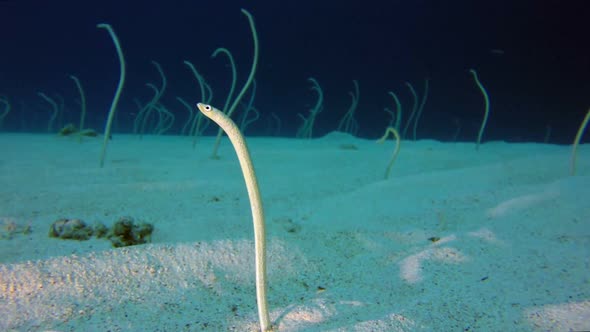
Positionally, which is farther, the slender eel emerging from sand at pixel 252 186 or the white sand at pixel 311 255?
the white sand at pixel 311 255

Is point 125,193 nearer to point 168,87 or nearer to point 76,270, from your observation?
point 76,270

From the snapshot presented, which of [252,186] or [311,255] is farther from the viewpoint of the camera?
[311,255]

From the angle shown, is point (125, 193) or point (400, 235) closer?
point (400, 235)

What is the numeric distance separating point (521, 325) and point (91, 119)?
2263 centimetres

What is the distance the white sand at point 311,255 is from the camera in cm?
153

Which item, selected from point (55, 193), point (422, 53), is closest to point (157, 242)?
point (55, 193)

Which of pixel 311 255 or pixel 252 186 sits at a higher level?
pixel 252 186

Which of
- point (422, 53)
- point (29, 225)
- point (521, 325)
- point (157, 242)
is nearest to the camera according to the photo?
point (521, 325)

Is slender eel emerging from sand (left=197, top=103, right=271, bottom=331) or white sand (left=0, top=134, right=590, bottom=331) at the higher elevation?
slender eel emerging from sand (left=197, top=103, right=271, bottom=331)

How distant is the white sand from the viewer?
5.02 ft

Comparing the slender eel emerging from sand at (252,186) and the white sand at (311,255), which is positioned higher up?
the slender eel emerging from sand at (252,186)

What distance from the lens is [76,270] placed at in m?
1.80

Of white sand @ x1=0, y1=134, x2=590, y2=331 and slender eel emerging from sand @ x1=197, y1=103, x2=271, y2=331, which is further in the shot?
white sand @ x1=0, y1=134, x2=590, y2=331

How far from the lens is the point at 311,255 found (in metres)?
2.25
